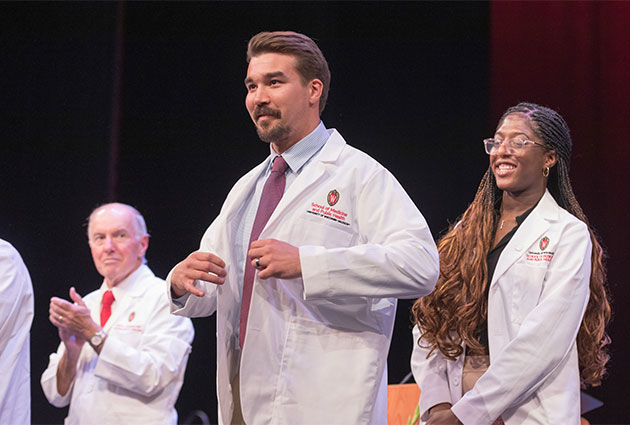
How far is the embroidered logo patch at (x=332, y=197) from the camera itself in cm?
207

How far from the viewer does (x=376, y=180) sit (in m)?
2.10

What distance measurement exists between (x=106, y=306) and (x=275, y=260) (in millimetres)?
2546

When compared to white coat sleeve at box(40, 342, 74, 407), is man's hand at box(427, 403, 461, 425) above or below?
above

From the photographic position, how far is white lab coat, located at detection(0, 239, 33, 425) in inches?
117

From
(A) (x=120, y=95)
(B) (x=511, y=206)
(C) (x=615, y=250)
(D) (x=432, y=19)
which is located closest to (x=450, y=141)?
(D) (x=432, y=19)

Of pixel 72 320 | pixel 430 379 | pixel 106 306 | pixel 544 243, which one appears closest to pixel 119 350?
pixel 72 320

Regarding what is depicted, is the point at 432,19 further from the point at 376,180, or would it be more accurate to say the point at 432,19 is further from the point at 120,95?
the point at 376,180

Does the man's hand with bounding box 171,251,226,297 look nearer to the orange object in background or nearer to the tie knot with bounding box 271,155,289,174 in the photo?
the tie knot with bounding box 271,155,289,174

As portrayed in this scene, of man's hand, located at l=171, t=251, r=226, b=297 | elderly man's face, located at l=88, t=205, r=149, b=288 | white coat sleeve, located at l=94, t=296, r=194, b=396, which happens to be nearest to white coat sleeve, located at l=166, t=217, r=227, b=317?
man's hand, located at l=171, t=251, r=226, b=297

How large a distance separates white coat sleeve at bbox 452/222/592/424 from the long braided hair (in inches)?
8.0

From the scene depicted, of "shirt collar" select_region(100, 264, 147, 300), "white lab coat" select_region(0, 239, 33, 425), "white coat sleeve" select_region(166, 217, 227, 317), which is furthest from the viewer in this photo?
"shirt collar" select_region(100, 264, 147, 300)

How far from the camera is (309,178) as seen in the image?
6.99ft

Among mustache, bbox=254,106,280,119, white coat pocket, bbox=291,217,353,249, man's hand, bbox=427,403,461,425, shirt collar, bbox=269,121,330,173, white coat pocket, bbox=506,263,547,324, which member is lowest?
man's hand, bbox=427,403,461,425

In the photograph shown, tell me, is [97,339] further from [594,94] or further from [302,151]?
[594,94]
